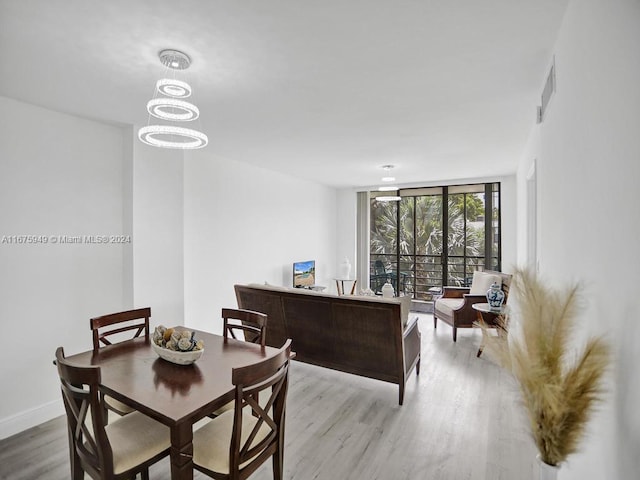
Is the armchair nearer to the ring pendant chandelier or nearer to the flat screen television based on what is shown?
the flat screen television

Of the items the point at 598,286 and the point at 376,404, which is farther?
the point at 376,404

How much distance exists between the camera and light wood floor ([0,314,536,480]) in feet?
7.20

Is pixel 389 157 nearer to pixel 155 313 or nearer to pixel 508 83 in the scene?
pixel 508 83

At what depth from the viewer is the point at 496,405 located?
9.91 feet

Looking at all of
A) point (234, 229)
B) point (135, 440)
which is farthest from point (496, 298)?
point (135, 440)

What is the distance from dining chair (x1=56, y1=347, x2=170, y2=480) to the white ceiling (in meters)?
1.67

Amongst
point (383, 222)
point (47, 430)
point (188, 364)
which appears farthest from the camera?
point (383, 222)

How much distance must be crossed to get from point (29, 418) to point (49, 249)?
1.36 metres

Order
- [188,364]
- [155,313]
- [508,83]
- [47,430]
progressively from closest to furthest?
[188,364], [508,83], [47,430], [155,313]

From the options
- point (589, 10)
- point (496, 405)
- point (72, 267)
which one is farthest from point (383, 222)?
point (589, 10)

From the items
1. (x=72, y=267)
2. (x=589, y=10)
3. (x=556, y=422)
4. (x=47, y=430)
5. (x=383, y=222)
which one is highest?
(x=589, y=10)

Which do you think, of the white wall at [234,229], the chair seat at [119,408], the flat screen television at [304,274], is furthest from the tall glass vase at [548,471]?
the flat screen television at [304,274]

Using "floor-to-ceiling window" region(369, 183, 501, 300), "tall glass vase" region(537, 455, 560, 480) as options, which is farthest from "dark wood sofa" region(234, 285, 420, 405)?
"floor-to-ceiling window" region(369, 183, 501, 300)

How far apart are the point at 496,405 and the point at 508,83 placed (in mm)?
2673
